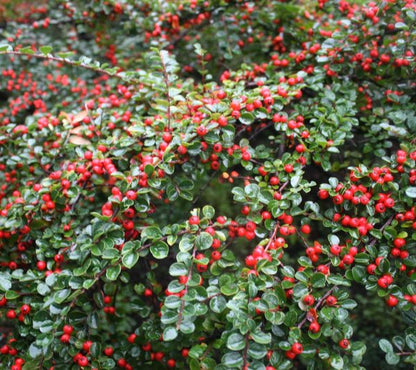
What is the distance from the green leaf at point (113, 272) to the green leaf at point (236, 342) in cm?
51

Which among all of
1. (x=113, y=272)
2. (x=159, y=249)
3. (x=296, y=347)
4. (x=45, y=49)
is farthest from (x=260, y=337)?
(x=45, y=49)

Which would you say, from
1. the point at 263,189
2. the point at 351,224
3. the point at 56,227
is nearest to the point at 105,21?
the point at 56,227

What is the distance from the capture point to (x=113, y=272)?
1.58 meters

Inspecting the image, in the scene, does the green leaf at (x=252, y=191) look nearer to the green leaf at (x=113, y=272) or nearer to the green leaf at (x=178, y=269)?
the green leaf at (x=178, y=269)

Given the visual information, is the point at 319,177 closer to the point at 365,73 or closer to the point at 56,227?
the point at 365,73

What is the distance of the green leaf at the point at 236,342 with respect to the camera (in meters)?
1.33

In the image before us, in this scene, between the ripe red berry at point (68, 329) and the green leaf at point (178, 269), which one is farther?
the ripe red berry at point (68, 329)

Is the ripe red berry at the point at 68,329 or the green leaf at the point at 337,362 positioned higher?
the green leaf at the point at 337,362

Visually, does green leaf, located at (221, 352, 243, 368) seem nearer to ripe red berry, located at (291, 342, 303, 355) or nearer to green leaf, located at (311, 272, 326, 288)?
ripe red berry, located at (291, 342, 303, 355)

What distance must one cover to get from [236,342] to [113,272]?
0.56 meters

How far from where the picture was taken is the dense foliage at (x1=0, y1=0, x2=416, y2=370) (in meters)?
1.52

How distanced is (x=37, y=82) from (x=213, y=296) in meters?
3.09

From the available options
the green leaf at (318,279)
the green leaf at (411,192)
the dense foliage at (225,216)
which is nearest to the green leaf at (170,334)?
the dense foliage at (225,216)

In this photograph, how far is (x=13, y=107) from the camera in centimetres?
348
